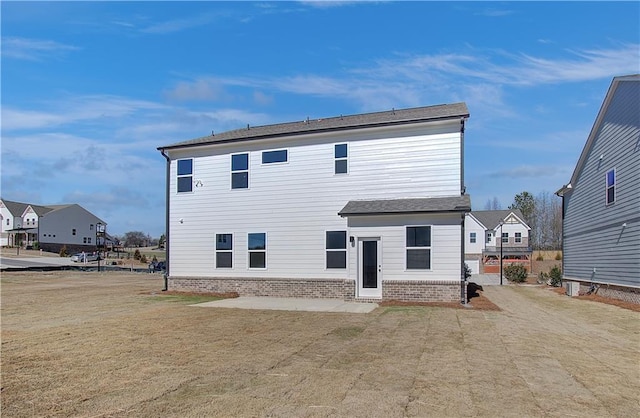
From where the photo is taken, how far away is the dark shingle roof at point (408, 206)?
47.2 feet

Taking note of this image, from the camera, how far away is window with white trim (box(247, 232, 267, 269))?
1752 centimetres

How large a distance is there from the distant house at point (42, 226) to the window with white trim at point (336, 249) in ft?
181

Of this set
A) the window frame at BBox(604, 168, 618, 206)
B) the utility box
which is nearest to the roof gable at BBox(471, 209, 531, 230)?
the utility box

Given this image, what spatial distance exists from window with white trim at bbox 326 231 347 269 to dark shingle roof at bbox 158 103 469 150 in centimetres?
382

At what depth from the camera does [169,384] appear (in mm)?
5477

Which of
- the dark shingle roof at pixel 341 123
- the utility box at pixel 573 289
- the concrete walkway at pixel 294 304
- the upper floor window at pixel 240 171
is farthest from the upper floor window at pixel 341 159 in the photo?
the utility box at pixel 573 289

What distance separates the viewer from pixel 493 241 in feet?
181

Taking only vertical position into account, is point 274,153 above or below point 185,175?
above

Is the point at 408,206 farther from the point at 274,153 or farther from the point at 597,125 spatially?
the point at 597,125

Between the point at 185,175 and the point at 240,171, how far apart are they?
2637 mm

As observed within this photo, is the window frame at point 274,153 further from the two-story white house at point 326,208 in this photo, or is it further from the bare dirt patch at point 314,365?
the bare dirt patch at point 314,365

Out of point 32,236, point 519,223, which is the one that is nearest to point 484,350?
point 519,223

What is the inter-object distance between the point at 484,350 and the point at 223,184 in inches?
509

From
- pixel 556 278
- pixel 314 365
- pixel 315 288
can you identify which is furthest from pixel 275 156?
pixel 556 278
